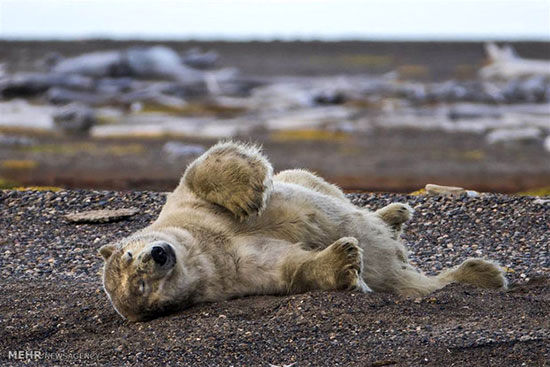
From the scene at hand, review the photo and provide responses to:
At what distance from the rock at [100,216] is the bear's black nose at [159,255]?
445 centimetres

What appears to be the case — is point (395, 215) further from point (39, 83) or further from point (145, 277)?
point (39, 83)

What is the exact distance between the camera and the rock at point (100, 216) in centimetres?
881

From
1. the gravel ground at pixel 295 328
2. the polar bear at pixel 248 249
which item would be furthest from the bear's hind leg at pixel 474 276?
the gravel ground at pixel 295 328

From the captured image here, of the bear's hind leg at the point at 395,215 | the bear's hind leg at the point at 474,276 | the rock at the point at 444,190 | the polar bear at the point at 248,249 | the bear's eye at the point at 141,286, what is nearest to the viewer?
the bear's eye at the point at 141,286

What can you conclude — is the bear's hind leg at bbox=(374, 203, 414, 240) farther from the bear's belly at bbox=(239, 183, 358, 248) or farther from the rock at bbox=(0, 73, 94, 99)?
the rock at bbox=(0, 73, 94, 99)

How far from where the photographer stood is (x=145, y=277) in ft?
15.0

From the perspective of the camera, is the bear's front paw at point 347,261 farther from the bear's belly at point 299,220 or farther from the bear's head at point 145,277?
the bear's head at point 145,277

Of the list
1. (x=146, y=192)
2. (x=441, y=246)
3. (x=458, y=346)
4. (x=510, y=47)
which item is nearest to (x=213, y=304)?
(x=458, y=346)

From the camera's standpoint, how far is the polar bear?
4.76 m

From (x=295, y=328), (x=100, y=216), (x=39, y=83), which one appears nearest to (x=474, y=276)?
(x=295, y=328)

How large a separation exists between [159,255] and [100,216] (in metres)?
4.57

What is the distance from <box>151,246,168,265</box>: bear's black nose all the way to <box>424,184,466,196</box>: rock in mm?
5401

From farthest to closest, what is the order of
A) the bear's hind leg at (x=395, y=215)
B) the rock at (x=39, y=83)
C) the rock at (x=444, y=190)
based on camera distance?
the rock at (x=39, y=83) < the rock at (x=444, y=190) < the bear's hind leg at (x=395, y=215)

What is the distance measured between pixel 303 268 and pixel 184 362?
40.3 inches
